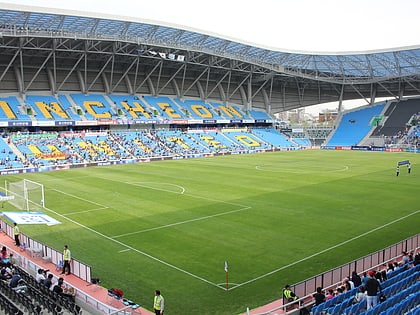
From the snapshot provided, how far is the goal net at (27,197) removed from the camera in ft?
95.9

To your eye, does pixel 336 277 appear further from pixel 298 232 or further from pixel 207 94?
pixel 207 94

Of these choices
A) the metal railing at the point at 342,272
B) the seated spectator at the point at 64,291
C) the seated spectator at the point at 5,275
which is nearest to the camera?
the metal railing at the point at 342,272

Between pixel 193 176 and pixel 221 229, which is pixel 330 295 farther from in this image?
pixel 193 176

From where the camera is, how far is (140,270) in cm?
1733

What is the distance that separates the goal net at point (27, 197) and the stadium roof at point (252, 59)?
92.4 ft

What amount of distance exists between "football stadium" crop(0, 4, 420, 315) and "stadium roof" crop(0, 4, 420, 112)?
0.38 m

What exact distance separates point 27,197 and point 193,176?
18.2 m

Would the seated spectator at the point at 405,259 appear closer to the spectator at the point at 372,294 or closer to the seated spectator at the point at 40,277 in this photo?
the spectator at the point at 372,294

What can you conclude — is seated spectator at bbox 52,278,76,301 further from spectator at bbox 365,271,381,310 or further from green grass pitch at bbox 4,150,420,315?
spectator at bbox 365,271,381,310

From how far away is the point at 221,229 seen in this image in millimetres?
22953

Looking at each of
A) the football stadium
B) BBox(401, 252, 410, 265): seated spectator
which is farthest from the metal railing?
BBox(401, 252, 410, 265): seated spectator

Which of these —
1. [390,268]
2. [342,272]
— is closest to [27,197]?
[342,272]

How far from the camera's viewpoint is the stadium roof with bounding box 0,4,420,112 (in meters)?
57.6

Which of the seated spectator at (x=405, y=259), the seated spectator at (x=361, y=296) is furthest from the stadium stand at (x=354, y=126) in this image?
the seated spectator at (x=361, y=296)
